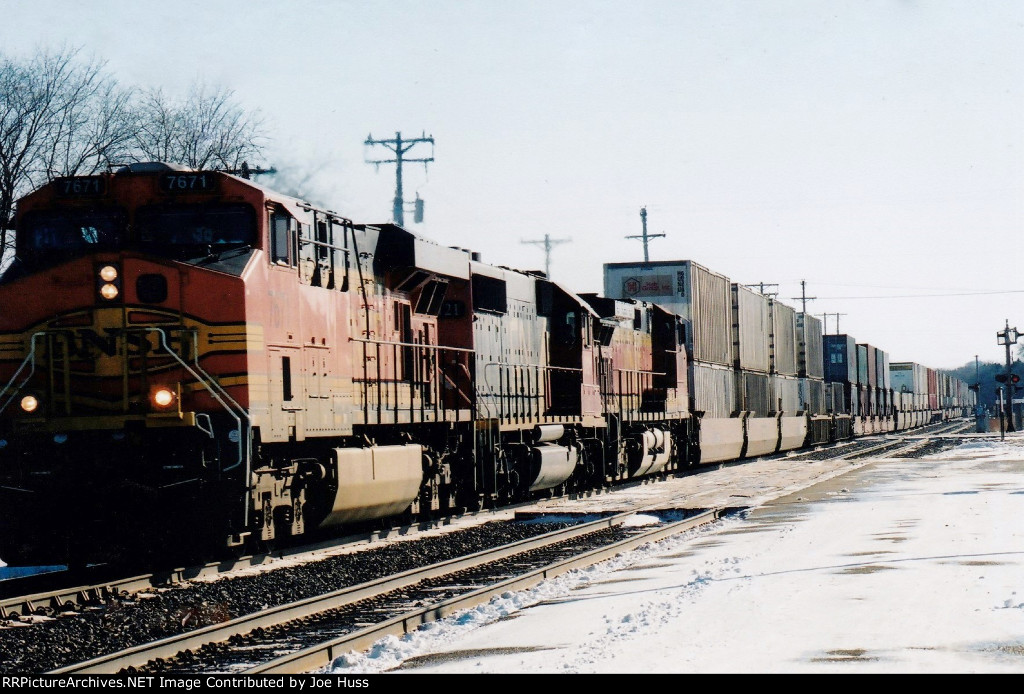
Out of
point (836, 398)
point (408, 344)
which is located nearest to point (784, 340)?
point (836, 398)

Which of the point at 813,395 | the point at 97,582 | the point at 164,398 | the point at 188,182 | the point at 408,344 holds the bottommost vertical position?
the point at 97,582

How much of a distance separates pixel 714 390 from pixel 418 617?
26556 mm

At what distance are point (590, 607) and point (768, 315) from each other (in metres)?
33.7

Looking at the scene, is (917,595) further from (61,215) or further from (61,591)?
(61,215)

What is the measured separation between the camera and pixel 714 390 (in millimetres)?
35438

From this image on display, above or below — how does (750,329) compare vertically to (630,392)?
above

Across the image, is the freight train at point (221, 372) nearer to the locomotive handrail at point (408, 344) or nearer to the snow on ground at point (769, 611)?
the locomotive handrail at point (408, 344)

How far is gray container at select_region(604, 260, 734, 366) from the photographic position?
33188 mm

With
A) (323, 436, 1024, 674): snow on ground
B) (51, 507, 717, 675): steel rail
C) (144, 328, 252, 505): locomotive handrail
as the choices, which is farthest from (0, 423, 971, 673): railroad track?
(144, 328, 252, 505): locomotive handrail

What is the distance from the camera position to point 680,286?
33.2 m

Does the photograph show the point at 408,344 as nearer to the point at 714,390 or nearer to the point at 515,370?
the point at 515,370

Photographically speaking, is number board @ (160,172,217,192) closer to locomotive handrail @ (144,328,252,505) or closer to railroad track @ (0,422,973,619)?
locomotive handrail @ (144,328,252,505)

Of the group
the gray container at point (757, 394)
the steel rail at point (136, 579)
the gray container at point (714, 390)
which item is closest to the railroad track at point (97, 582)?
the steel rail at point (136, 579)
